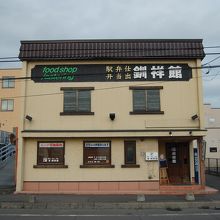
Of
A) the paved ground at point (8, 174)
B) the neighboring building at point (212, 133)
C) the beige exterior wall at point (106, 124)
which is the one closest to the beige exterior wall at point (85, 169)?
the beige exterior wall at point (106, 124)

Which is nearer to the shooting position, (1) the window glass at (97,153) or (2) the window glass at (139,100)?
(1) the window glass at (97,153)

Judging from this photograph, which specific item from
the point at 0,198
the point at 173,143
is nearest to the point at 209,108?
the point at 173,143

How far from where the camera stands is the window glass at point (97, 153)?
21.4m

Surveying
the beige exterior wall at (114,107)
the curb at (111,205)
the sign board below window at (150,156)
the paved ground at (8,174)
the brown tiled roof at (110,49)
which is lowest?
the curb at (111,205)

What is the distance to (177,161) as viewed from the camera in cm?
2322

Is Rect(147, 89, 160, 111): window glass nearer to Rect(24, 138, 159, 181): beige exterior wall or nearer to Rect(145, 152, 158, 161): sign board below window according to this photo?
Rect(24, 138, 159, 181): beige exterior wall

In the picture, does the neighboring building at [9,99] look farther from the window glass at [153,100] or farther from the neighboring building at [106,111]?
the window glass at [153,100]

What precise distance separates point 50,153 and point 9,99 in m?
33.8

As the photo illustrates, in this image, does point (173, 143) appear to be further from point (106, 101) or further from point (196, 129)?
point (106, 101)

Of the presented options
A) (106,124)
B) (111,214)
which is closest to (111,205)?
(111,214)

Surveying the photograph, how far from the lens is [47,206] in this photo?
53.6 ft

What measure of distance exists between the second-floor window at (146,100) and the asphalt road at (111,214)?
7.41 m

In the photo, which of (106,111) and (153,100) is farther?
(153,100)

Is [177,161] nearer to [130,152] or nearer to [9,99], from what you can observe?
[130,152]
